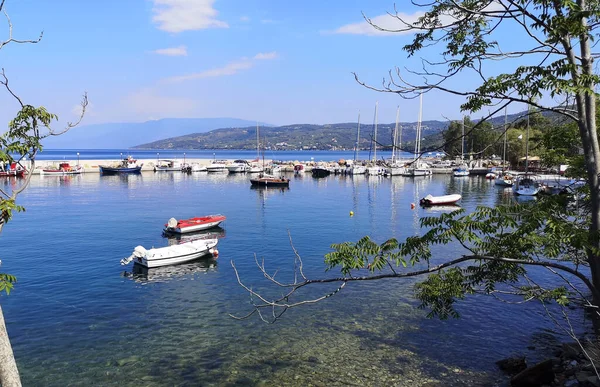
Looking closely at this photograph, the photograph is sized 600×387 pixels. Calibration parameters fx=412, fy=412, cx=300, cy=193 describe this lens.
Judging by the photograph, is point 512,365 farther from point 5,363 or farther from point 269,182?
point 269,182

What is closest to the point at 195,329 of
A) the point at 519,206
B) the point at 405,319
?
the point at 405,319

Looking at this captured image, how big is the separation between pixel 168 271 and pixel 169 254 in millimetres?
1430

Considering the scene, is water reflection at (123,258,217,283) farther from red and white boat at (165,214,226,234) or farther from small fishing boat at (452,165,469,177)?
small fishing boat at (452,165,469,177)

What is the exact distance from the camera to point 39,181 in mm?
89062

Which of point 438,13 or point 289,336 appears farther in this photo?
point 289,336

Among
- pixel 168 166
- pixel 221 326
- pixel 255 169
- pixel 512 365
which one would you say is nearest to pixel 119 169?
pixel 168 166

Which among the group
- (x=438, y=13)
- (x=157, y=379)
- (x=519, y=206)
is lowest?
(x=157, y=379)

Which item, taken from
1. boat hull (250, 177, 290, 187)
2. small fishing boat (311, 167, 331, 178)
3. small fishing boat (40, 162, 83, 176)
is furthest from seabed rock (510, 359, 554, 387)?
small fishing boat (40, 162, 83, 176)

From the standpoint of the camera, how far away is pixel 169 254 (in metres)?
28.6

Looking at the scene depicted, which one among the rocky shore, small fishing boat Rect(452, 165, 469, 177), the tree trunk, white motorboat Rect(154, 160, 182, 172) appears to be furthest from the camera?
white motorboat Rect(154, 160, 182, 172)

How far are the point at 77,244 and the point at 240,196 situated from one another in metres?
35.3

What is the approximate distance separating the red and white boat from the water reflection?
10.8 metres

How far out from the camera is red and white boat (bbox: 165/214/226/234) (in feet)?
130

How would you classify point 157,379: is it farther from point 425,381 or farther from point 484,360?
point 484,360
